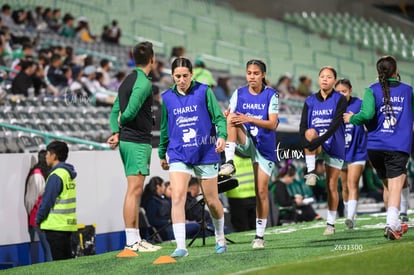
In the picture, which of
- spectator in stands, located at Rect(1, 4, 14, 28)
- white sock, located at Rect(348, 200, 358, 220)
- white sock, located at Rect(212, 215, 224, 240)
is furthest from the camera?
spectator in stands, located at Rect(1, 4, 14, 28)

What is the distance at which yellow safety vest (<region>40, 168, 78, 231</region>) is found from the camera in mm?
12953

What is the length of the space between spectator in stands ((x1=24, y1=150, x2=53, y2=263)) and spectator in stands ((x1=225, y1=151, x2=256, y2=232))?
2.97 meters

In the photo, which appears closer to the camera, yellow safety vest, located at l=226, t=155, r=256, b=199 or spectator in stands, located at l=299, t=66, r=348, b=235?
spectator in stands, located at l=299, t=66, r=348, b=235

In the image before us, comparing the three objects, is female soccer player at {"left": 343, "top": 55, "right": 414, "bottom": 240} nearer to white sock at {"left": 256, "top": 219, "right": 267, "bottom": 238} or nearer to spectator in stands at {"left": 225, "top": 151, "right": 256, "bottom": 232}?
white sock at {"left": 256, "top": 219, "right": 267, "bottom": 238}

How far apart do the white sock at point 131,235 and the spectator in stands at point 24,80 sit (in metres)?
8.25

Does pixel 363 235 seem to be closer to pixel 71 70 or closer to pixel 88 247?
pixel 88 247

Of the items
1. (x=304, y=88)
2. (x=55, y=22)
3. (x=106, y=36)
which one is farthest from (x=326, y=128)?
(x=106, y=36)

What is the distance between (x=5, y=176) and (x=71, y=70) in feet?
24.0

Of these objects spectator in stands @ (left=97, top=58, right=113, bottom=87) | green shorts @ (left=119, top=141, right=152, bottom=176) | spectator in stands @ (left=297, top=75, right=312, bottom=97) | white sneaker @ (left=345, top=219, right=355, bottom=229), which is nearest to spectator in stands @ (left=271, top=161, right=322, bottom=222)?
white sneaker @ (left=345, top=219, right=355, bottom=229)

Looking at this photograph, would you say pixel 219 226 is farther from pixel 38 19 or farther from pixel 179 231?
pixel 38 19

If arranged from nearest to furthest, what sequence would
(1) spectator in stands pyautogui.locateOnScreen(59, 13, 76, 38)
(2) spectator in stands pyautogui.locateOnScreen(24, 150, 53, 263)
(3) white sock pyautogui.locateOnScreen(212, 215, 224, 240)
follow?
(3) white sock pyautogui.locateOnScreen(212, 215, 224, 240)
(2) spectator in stands pyautogui.locateOnScreen(24, 150, 53, 263)
(1) spectator in stands pyautogui.locateOnScreen(59, 13, 76, 38)

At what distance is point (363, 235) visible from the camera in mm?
12781

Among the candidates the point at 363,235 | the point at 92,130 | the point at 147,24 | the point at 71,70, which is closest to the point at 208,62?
Result: the point at 147,24

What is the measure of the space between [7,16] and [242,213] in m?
11.4
